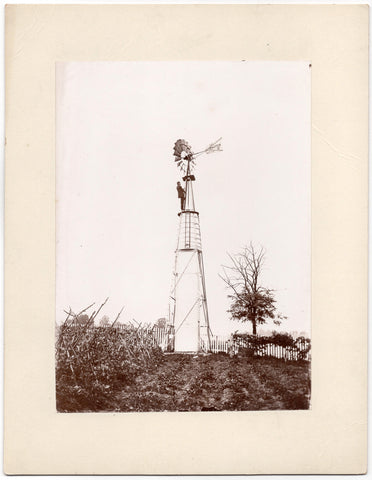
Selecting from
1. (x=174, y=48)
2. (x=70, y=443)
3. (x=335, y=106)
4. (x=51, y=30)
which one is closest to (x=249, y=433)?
(x=70, y=443)

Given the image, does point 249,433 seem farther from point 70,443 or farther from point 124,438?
point 70,443

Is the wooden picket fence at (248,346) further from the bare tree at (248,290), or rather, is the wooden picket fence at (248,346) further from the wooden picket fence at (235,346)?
the bare tree at (248,290)

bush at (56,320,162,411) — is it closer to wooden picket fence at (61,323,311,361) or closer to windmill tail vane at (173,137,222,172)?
wooden picket fence at (61,323,311,361)

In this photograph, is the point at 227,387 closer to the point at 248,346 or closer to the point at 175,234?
the point at 248,346

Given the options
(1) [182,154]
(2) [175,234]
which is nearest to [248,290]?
(2) [175,234]

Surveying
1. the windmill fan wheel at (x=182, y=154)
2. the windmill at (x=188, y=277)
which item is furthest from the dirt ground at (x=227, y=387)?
the windmill fan wheel at (x=182, y=154)

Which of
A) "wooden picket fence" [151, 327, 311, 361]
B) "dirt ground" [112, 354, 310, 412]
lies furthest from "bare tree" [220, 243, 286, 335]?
"dirt ground" [112, 354, 310, 412]
